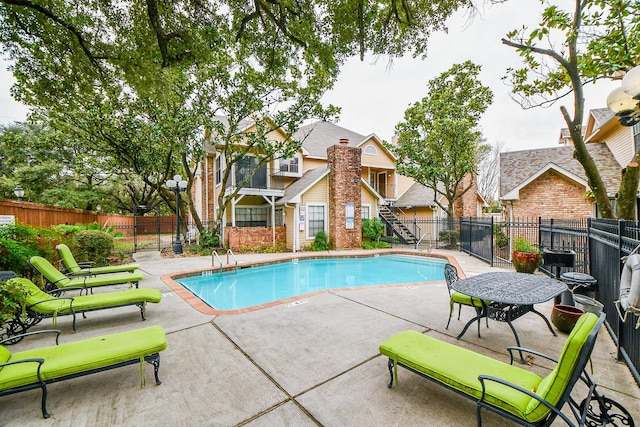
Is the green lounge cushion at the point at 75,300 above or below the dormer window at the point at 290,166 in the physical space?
below

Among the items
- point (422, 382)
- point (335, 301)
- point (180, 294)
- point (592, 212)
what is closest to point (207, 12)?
point (180, 294)

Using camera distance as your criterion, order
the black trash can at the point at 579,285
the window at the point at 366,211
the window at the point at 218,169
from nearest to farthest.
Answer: the black trash can at the point at 579,285
the window at the point at 218,169
the window at the point at 366,211

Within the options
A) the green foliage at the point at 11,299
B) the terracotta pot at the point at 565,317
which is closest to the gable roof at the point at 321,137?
the green foliage at the point at 11,299

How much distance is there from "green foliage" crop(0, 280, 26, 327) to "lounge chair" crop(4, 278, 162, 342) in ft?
0.29

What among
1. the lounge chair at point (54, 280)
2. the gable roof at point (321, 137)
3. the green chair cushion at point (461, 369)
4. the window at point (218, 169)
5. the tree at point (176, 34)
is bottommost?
the green chair cushion at point (461, 369)

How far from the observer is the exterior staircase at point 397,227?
16922mm

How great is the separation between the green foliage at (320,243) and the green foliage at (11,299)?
11407mm

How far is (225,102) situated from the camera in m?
12.8

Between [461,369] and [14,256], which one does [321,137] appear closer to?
[14,256]

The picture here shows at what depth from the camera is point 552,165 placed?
11312 mm

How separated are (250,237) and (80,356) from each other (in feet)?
39.1

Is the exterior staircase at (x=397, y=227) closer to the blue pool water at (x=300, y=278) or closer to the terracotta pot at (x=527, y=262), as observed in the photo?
the blue pool water at (x=300, y=278)

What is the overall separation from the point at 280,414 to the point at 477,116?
1859 centimetres

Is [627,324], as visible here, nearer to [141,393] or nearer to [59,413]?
[141,393]
